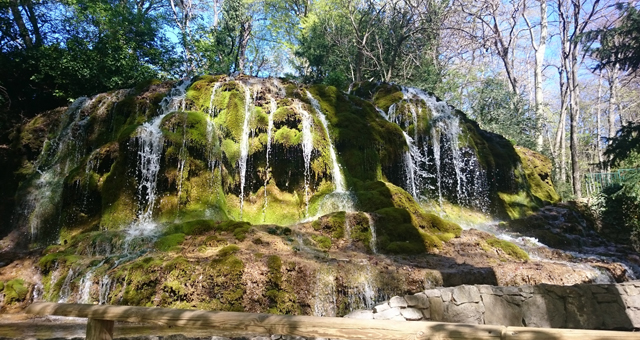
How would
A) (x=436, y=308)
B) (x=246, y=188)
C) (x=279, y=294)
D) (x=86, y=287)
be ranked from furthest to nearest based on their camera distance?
(x=246, y=188) < (x=86, y=287) < (x=279, y=294) < (x=436, y=308)

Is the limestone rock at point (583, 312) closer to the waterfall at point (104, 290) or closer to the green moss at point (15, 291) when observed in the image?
the waterfall at point (104, 290)

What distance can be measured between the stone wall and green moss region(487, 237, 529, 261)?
123 inches

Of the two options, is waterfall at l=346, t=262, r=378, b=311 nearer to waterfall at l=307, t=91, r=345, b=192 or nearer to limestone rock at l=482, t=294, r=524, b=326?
limestone rock at l=482, t=294, r=524, b=326

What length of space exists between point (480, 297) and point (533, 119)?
63.1ft

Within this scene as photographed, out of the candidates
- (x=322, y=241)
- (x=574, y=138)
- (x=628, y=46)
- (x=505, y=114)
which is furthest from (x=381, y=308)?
(x=505, y=114)

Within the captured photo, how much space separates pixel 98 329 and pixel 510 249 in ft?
27.9

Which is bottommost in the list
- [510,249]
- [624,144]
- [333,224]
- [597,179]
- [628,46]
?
[510,249]

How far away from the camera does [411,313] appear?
483 centimetres

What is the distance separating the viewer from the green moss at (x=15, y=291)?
6.18m

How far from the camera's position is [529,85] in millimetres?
36656

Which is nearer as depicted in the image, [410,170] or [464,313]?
[464,313]

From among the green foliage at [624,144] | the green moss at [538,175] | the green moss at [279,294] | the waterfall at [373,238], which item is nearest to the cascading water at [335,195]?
the waterfall at [373,238]

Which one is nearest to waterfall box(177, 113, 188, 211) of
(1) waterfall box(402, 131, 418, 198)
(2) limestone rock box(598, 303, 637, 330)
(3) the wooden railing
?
(3) the wooden railing

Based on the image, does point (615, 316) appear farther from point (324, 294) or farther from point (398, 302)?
point (324, 294)
